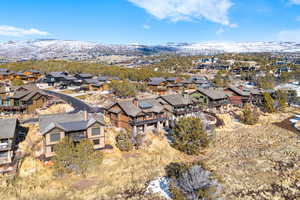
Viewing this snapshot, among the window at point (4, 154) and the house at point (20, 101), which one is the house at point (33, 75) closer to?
the house at point (20, 101)

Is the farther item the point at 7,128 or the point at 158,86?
the point at 158,86

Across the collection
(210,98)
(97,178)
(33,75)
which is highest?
(33,75)

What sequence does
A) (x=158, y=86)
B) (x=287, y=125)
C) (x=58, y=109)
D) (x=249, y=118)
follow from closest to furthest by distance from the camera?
(x=58, y=109)
(x=249, y=118)
(x=287, y=125)
(x=158, y=86)

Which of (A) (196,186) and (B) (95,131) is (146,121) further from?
(A) (196,186)

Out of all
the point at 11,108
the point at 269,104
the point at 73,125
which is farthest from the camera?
the point at 269,104

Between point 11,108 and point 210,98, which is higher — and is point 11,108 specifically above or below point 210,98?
below

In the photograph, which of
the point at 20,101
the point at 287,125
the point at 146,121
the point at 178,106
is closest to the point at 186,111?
the point at 178,106

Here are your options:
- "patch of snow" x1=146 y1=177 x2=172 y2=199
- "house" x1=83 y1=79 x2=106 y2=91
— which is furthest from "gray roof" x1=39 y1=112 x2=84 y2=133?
"house" x1=83 y1=79 x2=106 y2=91

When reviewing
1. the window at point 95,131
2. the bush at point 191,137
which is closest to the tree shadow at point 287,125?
the bush at point 191,137
